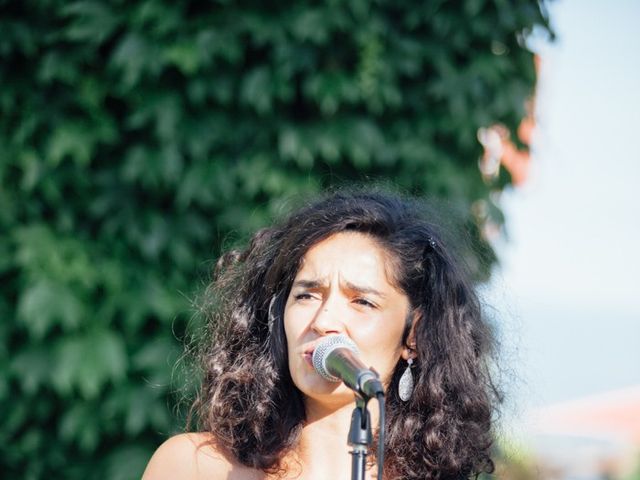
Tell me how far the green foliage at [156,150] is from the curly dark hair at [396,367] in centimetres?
78

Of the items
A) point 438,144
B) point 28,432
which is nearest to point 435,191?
point 438,144

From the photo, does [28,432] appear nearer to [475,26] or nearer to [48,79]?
[48,79]

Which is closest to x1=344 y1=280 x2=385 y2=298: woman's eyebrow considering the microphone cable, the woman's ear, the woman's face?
the woman's face

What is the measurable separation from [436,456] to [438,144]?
1.59 m

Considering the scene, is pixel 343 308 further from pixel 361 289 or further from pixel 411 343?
pixel 411 343

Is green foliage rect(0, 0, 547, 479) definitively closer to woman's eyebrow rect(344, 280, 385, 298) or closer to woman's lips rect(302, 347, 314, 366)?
woman's eyebrow rect(344, 280, 385, 298)

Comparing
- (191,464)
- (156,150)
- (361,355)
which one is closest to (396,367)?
(361,355)

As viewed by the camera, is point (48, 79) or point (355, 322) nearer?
point (355, 322)

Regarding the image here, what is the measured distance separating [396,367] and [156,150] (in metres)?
1.54

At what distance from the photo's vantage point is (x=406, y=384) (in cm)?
292

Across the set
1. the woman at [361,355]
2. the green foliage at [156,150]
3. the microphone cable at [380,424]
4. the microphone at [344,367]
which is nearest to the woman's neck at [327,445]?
the woman at [361,355]

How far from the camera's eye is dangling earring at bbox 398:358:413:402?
291 centimetres

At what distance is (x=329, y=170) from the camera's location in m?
3.97

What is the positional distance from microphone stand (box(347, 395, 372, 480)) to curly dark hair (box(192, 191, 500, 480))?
840 millimetres
